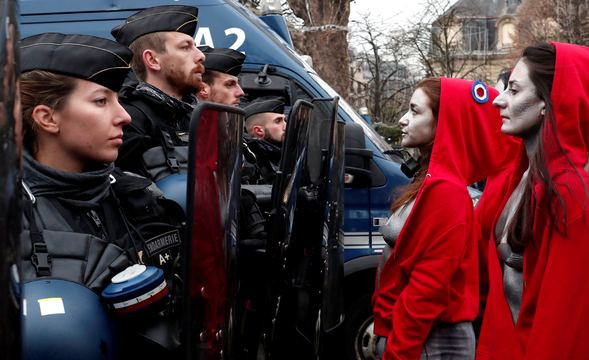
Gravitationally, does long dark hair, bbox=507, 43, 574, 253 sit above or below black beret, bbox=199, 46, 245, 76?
below

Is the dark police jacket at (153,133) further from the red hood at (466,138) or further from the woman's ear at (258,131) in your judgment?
the woman's ear at (258,131)

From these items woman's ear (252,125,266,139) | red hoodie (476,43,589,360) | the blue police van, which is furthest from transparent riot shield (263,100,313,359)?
the blue police van

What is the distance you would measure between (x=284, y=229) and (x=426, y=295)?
0.60m

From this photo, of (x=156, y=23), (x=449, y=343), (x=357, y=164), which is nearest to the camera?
(x=449, y=343)

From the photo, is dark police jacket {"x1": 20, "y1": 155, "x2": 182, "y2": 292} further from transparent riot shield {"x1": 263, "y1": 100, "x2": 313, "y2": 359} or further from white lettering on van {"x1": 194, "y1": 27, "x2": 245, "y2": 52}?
white lettering on van {"x1": 194, "y1": 27, "x2": 245, "y2": 52}

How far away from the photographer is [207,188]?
1.71 metres

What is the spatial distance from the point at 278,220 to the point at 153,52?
142 cm

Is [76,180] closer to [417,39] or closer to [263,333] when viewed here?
[263,333]

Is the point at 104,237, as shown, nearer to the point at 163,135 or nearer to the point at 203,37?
the point at 163,135

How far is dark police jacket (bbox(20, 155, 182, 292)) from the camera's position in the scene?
→ 6.25ft

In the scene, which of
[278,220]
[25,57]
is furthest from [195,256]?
[278,220]

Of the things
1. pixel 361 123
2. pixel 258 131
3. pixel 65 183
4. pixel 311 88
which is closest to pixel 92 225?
pixel 65 183

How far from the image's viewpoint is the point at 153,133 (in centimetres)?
316

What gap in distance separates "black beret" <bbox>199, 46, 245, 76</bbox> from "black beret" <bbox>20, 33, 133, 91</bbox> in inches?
106
